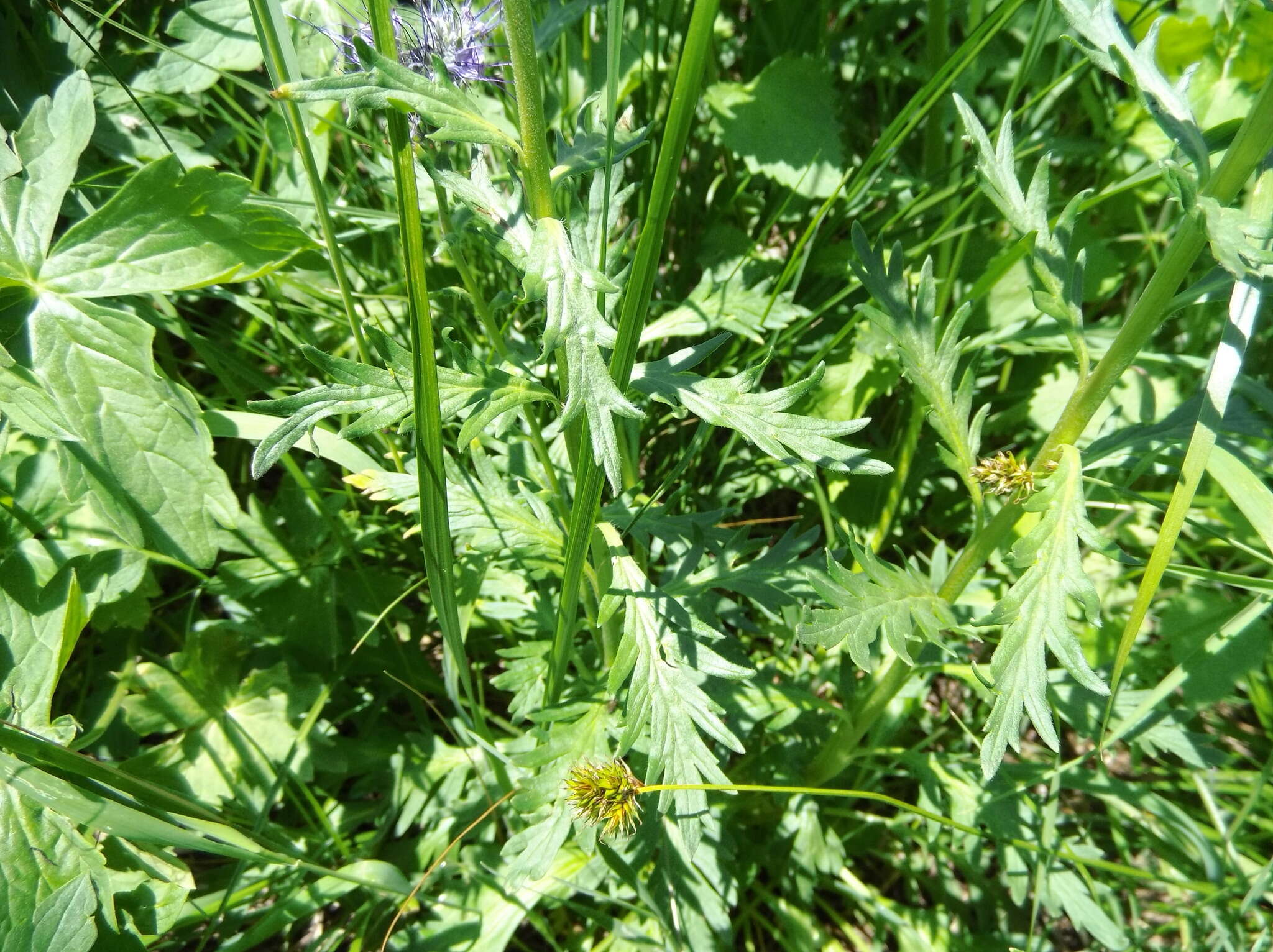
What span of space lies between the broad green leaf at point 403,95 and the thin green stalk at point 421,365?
0.04 meters

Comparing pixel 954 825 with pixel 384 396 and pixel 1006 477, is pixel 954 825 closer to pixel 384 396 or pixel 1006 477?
pixel 1006 477

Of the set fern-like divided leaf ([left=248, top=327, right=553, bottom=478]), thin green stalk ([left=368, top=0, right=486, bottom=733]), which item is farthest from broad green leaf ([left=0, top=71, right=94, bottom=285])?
thin green stalk ([left=368, top=0, right=486, bottom=733])

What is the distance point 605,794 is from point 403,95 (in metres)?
1.12

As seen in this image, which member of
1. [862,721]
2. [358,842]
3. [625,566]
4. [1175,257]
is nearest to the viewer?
[1175,257]

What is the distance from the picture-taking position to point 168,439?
1781 mm

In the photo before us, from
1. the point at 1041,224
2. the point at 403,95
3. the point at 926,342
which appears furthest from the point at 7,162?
the point at 1041,224

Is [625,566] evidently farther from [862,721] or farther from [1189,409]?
[1189,409]

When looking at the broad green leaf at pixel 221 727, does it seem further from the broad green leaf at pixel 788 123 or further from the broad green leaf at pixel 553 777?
the broad green leaf at pixel 788 123

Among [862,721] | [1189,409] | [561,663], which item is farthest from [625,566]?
[1189,409]

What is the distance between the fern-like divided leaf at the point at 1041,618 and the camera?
1.35 meters

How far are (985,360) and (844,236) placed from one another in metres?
0.51

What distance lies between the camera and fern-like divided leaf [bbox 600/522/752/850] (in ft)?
4.96

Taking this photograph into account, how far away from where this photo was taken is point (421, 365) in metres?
1.20

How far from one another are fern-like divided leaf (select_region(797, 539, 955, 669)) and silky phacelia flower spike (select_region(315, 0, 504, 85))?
993 mm
